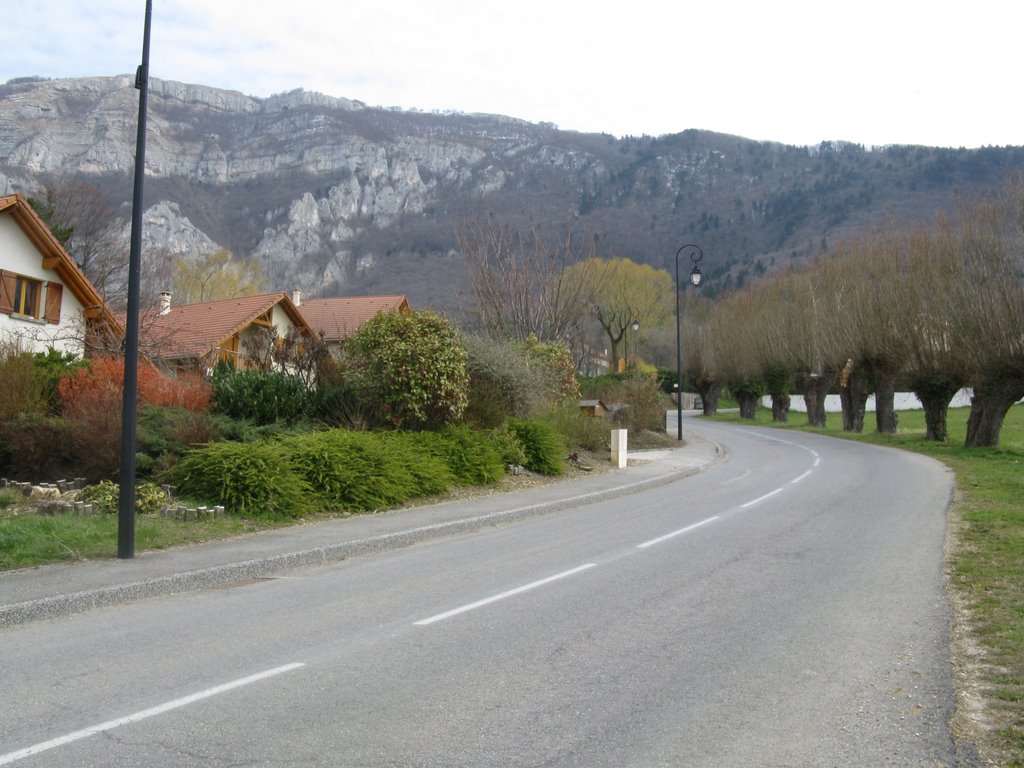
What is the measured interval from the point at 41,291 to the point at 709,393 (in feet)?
175

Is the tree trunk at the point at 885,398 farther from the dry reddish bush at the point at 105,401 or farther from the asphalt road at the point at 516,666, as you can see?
the dry reddish bush at the point at 105,401

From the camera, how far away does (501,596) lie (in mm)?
8398

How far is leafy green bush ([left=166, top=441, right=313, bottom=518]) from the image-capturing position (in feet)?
41.5

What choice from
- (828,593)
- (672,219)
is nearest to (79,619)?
(828,593)

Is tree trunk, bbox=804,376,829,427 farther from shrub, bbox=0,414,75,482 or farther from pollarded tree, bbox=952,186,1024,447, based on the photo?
shrub, bbox=0,414,75,482

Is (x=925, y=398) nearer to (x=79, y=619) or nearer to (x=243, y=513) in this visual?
(x=243, y=513)

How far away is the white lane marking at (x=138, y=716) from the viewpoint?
4.44 metres

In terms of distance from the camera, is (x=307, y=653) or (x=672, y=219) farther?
(x=672, y=219)

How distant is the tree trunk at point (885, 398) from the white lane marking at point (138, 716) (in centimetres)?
3965

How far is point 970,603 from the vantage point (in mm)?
7984

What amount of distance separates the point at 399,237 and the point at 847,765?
79735 millimetres

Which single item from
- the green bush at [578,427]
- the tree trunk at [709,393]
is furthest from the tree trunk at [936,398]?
the tree trunk at [709,393]

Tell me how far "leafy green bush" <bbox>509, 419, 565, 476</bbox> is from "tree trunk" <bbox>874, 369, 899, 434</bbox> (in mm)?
25752

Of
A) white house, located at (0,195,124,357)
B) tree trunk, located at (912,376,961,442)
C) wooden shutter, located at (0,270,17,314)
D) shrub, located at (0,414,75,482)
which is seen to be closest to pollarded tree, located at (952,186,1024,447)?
tree trunk, located at (912,376,961,442)
